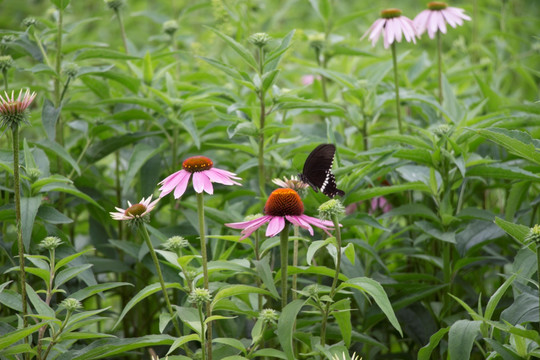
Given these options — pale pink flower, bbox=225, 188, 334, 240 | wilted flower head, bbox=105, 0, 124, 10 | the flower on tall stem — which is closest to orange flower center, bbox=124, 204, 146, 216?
pale pink flower, bbox=225, 188, 334, 240

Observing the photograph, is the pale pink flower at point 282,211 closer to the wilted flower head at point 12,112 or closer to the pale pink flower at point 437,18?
the wilted flower head at point 12,112

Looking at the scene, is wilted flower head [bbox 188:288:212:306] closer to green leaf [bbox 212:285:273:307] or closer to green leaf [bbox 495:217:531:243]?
green leaf [bbox 212:285:273:307]

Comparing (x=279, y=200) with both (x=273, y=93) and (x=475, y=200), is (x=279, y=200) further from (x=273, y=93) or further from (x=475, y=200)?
(x=475, y=200)

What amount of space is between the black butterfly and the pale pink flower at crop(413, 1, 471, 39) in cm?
78

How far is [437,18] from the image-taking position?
185 cm

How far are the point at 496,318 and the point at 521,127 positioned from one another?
491mm

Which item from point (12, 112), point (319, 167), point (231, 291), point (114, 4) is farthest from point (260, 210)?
point (114, 4)

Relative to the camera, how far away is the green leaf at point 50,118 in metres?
1.45

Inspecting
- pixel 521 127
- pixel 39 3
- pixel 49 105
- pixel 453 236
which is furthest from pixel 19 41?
pixel 39 3

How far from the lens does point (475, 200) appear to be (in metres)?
1.99

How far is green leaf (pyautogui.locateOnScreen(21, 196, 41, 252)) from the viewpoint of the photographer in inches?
47.0

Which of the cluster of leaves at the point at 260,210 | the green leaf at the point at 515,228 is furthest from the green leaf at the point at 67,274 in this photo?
the green leaf at the point at 515,228

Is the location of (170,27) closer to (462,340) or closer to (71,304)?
(71,304)

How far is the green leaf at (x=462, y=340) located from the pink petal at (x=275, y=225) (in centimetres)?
38
